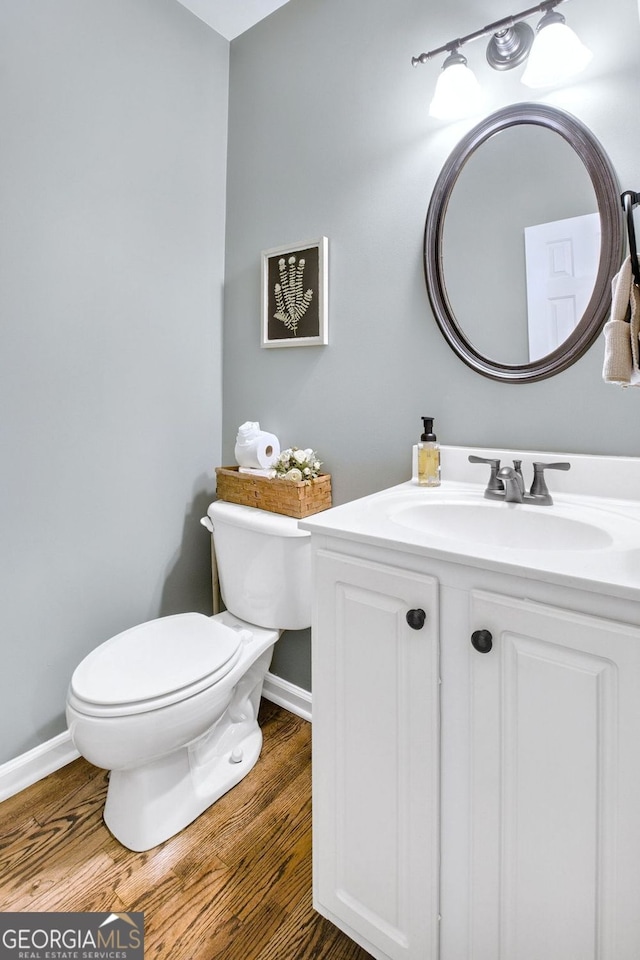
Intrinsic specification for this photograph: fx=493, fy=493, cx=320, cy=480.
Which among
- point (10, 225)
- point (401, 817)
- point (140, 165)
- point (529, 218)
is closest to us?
point (401, 817)

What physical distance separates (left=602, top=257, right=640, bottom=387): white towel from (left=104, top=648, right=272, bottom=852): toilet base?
1294 millimetres

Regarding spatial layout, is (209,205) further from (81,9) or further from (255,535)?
(255,535)

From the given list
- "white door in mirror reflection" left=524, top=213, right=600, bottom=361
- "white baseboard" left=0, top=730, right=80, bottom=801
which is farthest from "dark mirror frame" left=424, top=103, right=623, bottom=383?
"white baseboard" left=0, top=730, right=80, bottom=801

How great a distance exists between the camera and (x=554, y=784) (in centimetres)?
72

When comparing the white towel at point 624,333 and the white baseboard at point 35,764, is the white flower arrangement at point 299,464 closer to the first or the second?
the white baseboard at point 35,764

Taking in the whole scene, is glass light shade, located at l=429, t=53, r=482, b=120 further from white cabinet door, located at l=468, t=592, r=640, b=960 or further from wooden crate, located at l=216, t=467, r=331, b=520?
white cabinet door, located at l=468, t=592, r=640, b=960

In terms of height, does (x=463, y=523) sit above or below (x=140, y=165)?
below

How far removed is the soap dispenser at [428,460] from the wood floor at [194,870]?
98 centimetres

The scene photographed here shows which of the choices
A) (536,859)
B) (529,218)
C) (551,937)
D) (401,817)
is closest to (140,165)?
(529,218)

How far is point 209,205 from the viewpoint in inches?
73.1

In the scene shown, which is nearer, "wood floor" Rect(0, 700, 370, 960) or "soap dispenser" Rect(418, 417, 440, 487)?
"wood floor" Rect(0, 700, 370, 960)

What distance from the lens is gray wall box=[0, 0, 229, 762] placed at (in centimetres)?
139

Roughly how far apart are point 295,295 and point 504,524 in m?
1.04

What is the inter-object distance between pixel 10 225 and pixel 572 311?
4.87ft
